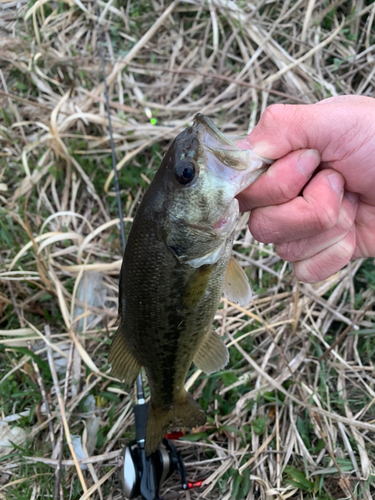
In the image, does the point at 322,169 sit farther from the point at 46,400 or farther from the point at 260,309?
the point at 46,400

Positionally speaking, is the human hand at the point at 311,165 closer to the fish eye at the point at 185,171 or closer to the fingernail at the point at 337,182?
the fingernail at the point at 337,182

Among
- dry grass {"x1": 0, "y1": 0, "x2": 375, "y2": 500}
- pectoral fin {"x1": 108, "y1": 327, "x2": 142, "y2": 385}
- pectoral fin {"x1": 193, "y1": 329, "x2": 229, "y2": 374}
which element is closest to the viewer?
pectoral fin {"x1": 108, "y1": 327, "x2": 142, "y2": 385}

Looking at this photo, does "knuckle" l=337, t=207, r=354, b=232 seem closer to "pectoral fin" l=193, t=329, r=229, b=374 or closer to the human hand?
the human hand

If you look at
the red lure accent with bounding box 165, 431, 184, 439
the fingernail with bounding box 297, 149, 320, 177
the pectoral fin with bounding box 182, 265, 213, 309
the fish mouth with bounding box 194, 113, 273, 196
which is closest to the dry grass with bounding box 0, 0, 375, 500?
the red lure accent with bounding box 165, 431, 184, 439

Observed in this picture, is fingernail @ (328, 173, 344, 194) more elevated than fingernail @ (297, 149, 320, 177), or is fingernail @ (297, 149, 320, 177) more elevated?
fingernail @ (297, 149, 320, 177)

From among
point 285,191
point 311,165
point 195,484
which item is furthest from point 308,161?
point 195,484

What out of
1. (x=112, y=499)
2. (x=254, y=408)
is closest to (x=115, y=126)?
(x=254, y=408)
